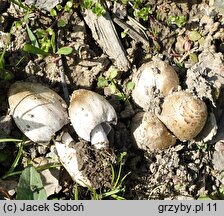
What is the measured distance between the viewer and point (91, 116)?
9.52ft

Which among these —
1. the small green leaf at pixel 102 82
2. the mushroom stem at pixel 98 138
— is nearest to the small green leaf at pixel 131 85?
the small green leaf at pixel 102 82

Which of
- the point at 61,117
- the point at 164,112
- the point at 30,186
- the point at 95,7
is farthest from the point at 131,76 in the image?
the point at 30,186

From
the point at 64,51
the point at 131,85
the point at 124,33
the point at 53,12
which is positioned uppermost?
the point at 53,12

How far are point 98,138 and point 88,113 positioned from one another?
0.20 meters

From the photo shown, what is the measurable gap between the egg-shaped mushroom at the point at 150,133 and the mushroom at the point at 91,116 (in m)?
0.21

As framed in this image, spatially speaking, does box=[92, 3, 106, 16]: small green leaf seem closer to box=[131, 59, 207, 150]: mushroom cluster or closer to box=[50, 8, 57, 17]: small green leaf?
box=[50, 8, 57, 17]: small green leaf

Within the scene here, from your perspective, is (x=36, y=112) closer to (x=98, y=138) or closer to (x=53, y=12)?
(x=98, y=138)

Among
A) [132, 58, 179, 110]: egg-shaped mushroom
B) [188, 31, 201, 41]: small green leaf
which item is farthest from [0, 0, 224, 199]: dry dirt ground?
[132, 58, 179, 110]: egg-shaped mushroom

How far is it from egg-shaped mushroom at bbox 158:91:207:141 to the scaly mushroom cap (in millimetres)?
374

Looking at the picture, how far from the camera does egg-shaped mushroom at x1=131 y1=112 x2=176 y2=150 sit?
10.0 feet

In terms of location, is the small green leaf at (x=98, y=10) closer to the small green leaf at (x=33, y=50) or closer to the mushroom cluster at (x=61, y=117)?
the small green leaf at (x=33, y=50)

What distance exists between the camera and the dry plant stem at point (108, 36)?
3.37m
